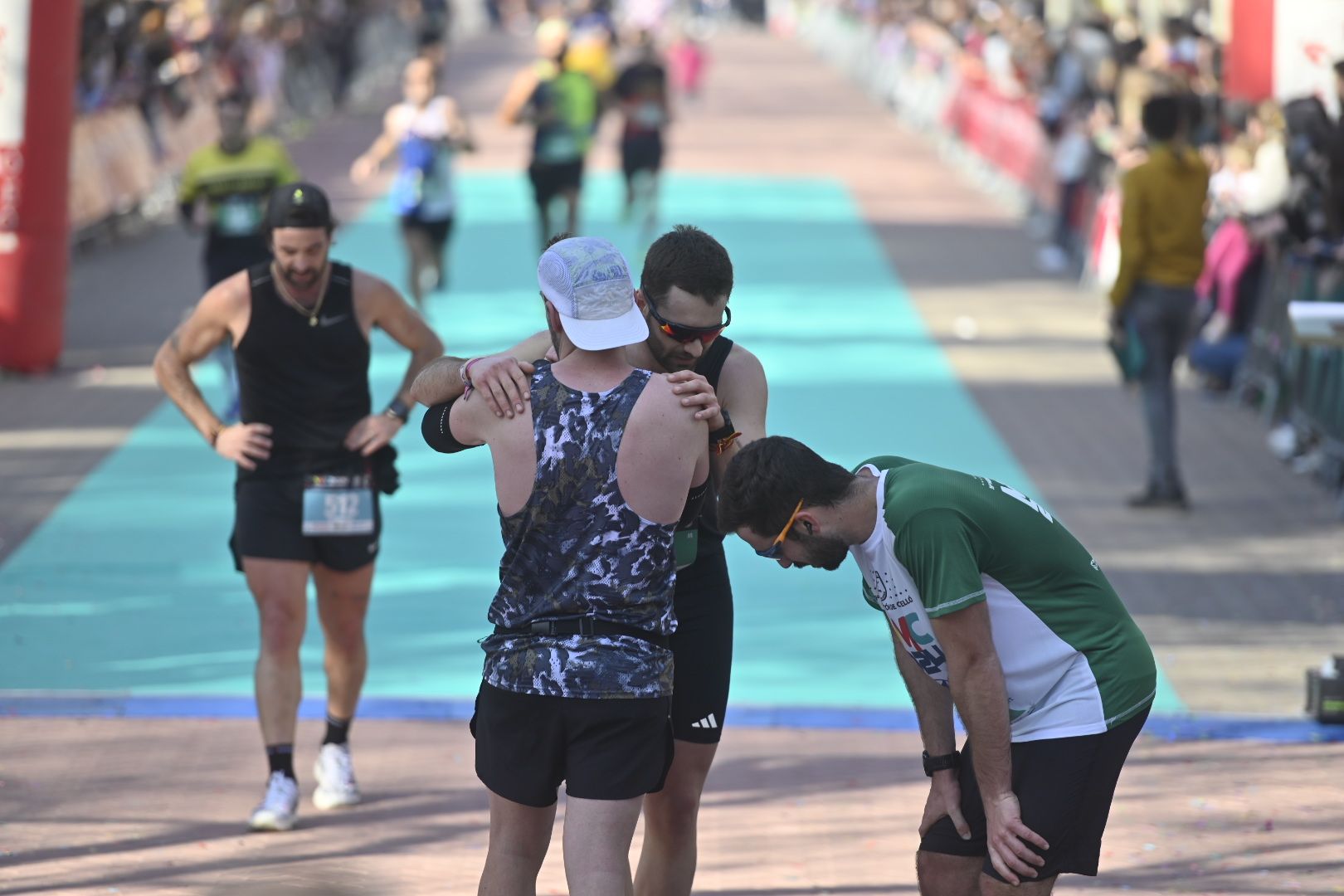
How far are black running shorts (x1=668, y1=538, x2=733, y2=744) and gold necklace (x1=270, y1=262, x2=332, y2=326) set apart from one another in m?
1.93

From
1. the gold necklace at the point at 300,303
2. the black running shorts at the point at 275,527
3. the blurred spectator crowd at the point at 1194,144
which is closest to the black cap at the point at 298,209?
the gold necklace at the point at 300,303

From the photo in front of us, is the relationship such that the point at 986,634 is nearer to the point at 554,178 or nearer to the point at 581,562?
the point at 581,562

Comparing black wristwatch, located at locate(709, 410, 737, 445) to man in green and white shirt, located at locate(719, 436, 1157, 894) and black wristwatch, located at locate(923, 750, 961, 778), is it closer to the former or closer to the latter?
man in green and white shirt, located at locate(719, 436, 1157, 894)

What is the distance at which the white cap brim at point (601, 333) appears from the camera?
3945 mm

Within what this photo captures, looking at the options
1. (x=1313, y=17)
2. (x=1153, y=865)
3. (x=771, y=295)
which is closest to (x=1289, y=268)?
(x=1313, y=17)

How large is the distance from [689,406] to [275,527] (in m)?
2.44

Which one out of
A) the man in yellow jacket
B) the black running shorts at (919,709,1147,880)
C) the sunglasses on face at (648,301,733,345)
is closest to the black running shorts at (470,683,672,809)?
the black running shorts at (919,709,1147,880)

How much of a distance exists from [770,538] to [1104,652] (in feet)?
2.57

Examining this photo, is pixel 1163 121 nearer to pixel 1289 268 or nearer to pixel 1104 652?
pixel 1289 268

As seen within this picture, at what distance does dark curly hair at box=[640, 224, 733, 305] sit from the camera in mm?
4305

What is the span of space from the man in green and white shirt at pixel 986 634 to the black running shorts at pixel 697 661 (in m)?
0.63

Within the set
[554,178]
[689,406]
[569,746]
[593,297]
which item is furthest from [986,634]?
[554,178]

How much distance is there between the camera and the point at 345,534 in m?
6.13

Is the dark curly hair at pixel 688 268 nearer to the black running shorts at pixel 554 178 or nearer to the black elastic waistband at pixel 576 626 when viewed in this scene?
the black elastic waistband at pixel 576 626
